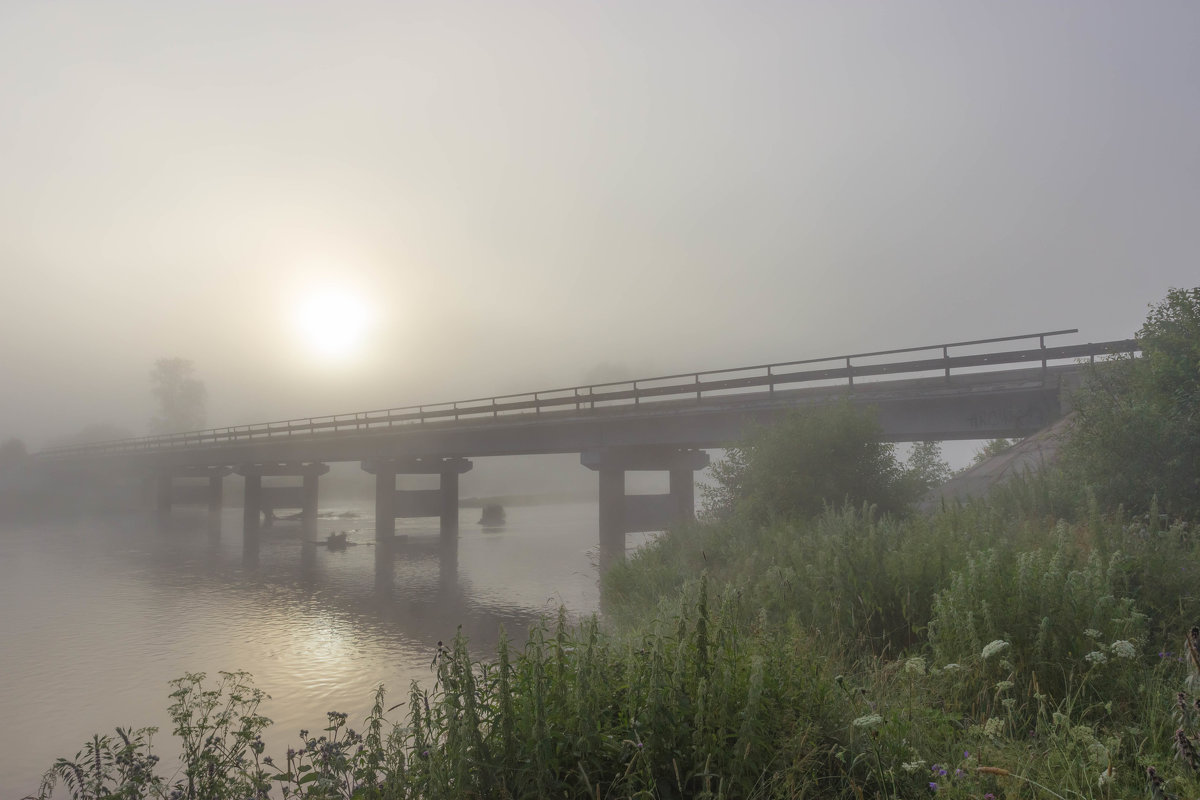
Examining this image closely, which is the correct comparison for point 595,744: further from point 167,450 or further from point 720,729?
point 167,450

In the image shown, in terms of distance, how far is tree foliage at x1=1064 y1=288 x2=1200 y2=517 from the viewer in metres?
11.7

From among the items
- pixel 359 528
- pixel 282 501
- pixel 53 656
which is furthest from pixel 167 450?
pixel 53 656

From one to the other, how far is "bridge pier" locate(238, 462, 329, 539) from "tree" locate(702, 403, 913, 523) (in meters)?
39.2

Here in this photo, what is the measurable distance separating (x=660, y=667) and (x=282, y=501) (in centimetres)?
6306

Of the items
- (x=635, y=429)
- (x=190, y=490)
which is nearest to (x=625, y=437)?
(x=635, y=429)

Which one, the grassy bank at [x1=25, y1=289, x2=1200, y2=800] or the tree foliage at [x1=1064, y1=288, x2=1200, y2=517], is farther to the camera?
the tree foliage at [x1=1064, y1=288, x2=1200, y2=517]

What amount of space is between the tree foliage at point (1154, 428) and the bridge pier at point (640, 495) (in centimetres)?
1946

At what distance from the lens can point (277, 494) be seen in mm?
59750

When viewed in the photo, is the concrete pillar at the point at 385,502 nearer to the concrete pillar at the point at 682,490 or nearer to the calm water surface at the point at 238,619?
the calm water surface at the point at 238,619

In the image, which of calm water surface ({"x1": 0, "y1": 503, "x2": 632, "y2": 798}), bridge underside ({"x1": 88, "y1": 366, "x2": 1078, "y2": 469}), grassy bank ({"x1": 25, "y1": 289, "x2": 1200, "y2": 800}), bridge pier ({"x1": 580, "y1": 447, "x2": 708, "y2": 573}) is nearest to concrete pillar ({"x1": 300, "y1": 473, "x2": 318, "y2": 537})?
bridge underside ({"x1": 88, "y1": 366, "x2": 1078, "y2": 469})

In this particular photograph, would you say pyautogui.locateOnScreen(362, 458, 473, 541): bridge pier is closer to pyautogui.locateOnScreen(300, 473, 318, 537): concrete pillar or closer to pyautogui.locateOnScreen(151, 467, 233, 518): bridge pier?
pyautogui.locateOnScreen(300, 473, 318, 537): concrete pillar

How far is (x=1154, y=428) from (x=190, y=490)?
283 feet

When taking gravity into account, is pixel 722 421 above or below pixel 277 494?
above

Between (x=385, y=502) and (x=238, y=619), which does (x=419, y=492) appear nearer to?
(x=385, y=502)
